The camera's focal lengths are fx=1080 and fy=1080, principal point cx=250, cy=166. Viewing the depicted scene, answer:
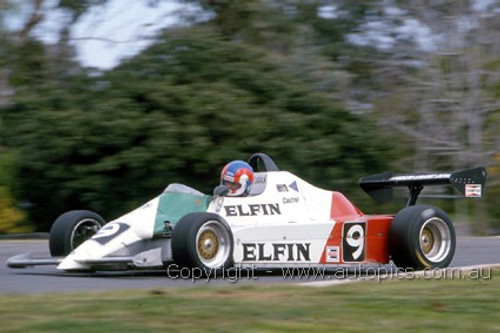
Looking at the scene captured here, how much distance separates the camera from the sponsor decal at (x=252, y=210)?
10.5 metres

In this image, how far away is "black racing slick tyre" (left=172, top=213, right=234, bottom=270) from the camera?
9469 millimetres

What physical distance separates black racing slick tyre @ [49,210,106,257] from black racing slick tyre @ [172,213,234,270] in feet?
5.05

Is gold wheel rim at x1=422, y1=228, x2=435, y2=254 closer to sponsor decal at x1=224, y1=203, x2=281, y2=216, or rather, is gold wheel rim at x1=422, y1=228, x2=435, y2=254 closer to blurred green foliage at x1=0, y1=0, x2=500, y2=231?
sponsor decal at x1=224, y1=203, x2=281, y2=216

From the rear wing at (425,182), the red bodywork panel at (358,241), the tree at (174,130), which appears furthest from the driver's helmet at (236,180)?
the tree at (174,130)

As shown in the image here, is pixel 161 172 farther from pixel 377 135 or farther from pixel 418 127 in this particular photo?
pixel 418 127

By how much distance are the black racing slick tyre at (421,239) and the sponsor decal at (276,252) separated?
92 cm

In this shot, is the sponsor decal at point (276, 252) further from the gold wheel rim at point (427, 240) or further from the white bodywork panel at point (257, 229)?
the gold wheel rim at point (427, 240)

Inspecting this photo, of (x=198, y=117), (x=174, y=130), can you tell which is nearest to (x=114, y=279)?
(x=174, y=130)

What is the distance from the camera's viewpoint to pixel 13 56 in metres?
24.1

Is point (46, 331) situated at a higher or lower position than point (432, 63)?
lower

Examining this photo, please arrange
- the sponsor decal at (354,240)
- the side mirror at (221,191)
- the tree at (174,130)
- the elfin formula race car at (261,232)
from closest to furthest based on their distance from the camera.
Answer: the elfin formula race car at (261,232) < the side mirror at (221,191) < the sponsor decal at (354,240) < the tree at (174,130)

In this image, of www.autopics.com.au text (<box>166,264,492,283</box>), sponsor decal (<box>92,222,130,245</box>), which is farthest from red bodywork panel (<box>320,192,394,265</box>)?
sponsor decal (<box>92,222,130,245</box>)

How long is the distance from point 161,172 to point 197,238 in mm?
10109

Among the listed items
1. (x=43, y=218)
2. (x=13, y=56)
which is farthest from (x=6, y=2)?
(x=43, y=218)
